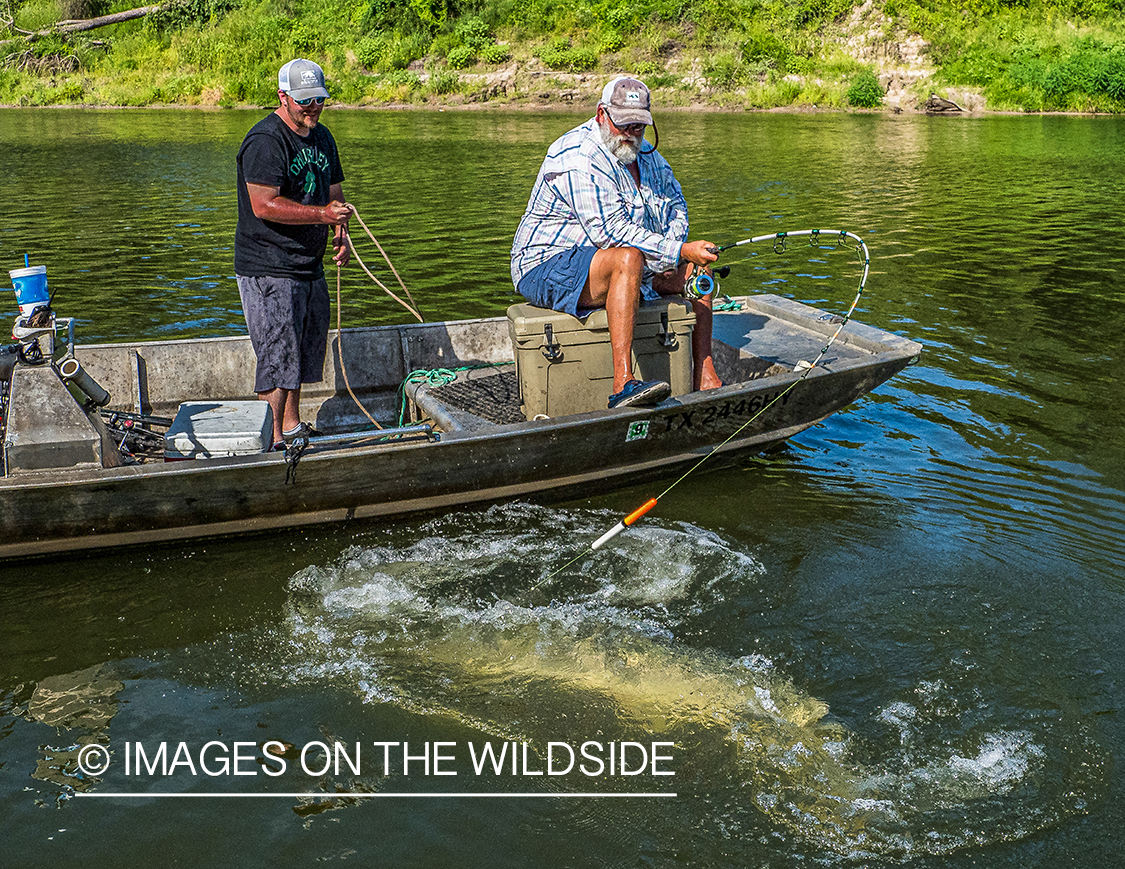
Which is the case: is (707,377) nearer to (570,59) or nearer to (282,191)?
(282,191)

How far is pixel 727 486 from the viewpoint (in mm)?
6645

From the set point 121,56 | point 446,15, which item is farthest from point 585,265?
point 121,56

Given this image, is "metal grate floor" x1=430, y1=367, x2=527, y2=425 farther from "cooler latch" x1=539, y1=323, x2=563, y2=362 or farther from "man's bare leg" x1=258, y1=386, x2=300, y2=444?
"man's bare leg" x1=258, y1=386, x2=300, y2=444

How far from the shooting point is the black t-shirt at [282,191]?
553 centimetres

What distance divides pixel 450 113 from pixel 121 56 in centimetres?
1991

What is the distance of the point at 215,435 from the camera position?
5.45 meters

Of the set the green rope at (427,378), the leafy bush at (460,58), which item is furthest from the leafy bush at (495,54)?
the green rope at (427,378)

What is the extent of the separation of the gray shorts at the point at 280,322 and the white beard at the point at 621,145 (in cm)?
184

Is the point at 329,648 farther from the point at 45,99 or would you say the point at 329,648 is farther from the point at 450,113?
the point at 45,99

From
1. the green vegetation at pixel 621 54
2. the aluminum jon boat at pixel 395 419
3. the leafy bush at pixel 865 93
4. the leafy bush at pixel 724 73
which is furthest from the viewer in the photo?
the leafy bush at pixel 724 73

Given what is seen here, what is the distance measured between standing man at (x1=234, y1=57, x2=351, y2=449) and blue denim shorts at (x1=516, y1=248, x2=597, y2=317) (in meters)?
1.12

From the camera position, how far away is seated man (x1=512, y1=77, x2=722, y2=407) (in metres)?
5.77

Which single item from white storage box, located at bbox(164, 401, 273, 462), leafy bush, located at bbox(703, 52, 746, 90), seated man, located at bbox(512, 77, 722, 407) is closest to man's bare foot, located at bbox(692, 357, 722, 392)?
seated man, located at bbox(512, 77, 722, 407)

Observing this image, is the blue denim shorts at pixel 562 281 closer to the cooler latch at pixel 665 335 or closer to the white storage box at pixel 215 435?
the cooler latch at pixel 665 335
